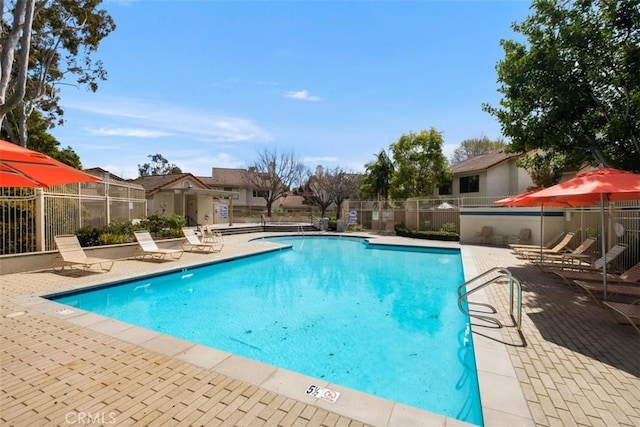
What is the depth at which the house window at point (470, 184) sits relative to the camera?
81.7ft

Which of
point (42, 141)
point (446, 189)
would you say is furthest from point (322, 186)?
point (42, 141)

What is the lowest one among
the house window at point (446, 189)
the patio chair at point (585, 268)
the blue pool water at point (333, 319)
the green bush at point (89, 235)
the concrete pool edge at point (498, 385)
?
the blue pool water at point (333, 319)

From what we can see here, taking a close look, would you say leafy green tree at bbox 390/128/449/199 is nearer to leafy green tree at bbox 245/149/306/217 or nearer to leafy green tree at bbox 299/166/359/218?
leafy green tree at bbox 299/166/359/218

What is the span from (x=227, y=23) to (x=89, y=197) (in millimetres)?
7818

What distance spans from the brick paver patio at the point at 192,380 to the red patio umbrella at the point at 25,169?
2.17 meters

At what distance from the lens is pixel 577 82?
9.09 meters

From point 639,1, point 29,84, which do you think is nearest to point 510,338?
point 639,1

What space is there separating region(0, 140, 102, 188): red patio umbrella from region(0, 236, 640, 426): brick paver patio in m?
2.17

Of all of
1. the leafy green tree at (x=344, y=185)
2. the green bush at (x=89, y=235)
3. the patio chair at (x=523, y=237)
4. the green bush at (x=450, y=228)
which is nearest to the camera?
the green bush at (x=89, y=235)

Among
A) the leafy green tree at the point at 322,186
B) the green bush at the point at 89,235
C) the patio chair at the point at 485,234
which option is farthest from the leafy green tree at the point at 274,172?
the green bush at the point at 89,235

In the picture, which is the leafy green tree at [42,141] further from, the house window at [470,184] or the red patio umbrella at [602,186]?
the house window at [470,184]

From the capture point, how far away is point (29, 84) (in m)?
15.1

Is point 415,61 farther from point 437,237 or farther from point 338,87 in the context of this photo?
point 437,237

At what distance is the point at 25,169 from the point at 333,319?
222 inches
